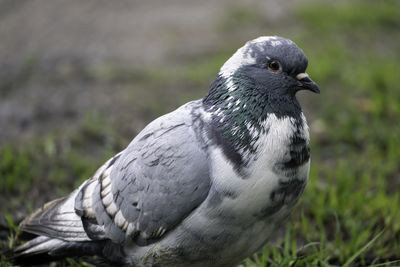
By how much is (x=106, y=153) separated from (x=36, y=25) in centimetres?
383

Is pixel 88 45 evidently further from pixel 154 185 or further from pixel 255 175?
pixel 255 175

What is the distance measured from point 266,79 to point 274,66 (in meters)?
0.09

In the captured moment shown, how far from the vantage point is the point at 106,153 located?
13.9ft

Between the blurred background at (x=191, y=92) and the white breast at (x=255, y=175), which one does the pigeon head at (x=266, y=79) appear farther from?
the blurred background at (x=191, y=92)

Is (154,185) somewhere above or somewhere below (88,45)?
below

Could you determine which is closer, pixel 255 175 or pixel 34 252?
pixel 255 175

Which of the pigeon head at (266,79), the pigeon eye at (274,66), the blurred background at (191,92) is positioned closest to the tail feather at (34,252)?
the blurred background at (191,92)

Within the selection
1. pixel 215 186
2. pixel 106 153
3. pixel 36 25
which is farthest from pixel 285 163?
pixel 36 25

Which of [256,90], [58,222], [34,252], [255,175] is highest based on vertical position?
[256,90]

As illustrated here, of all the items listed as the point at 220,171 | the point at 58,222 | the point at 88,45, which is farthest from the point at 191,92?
the point at 220,171

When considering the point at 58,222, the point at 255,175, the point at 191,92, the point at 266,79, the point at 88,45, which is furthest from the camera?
the point at 88,45

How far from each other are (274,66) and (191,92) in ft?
10.8

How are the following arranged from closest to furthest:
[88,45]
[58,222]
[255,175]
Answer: [255,175]
[58,222]
[88,45]

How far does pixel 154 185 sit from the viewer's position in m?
2.46
